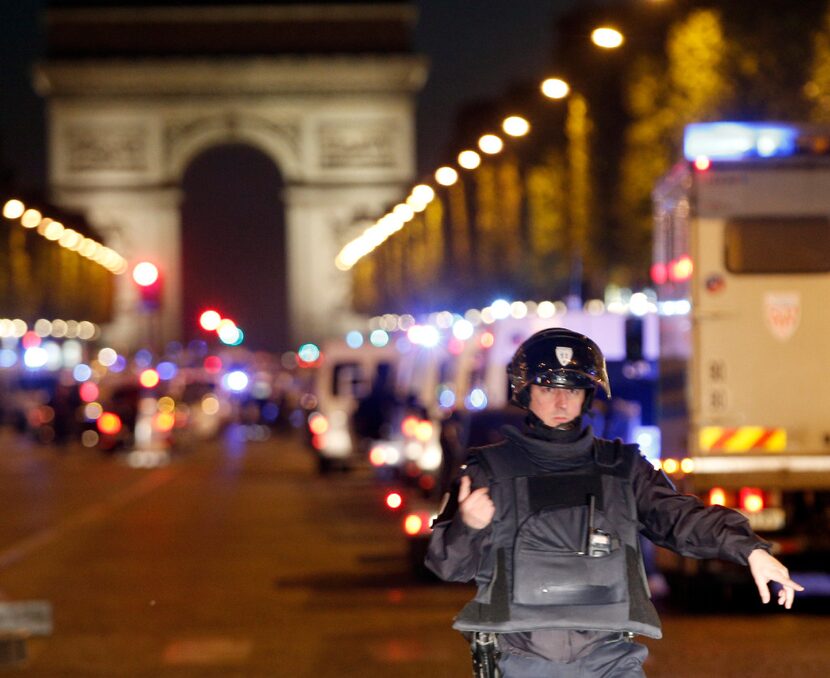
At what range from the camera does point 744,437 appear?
12008 millimetres

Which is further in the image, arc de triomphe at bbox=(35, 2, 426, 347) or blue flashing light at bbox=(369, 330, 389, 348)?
arc de triomphe at bbox=(35, 2, 426, 347)

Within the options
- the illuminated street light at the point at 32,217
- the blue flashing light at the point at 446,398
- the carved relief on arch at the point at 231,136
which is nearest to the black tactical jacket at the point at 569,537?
the blue flashing light at the point at 446,398

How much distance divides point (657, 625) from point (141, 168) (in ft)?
211

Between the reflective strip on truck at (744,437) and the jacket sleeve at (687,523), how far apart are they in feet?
22.4

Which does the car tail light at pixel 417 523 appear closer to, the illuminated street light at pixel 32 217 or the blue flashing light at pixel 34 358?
the blue flashing light at pixel 34 358

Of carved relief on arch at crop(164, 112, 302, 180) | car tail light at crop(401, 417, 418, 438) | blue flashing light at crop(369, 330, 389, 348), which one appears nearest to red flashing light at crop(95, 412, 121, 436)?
blue flashing light at crop(369, 330, 389, 348)

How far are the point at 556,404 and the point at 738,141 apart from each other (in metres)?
7.15

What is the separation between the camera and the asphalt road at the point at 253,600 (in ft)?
33.4

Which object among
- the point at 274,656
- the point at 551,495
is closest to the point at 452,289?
the point at 274,656

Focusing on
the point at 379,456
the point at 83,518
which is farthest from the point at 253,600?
the point at 379,456

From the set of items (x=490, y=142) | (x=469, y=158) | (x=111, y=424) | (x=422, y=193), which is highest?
(x=422, y=193)

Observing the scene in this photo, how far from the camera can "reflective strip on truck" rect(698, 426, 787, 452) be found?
472 inches

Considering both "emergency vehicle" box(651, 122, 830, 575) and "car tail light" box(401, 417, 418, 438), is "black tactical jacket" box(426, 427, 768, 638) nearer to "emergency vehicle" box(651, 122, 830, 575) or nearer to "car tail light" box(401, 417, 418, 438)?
"emergency vehicle" box(651, 122, 830, 575)

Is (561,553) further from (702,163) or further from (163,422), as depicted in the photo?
(163,422)
